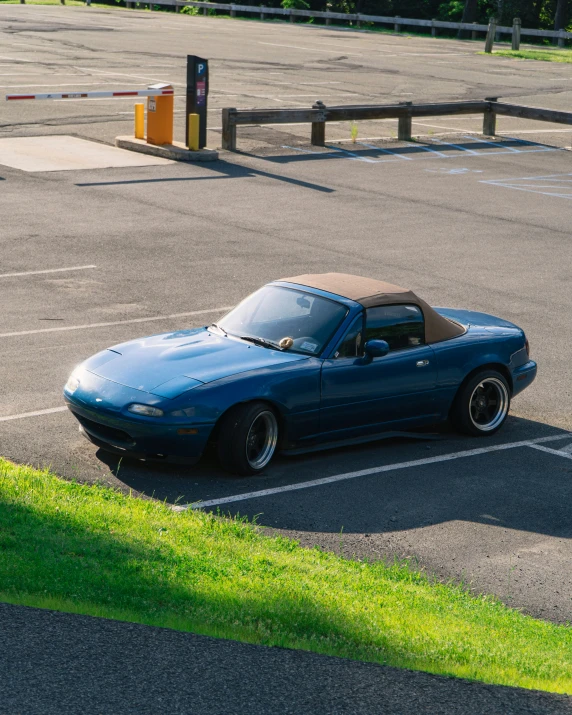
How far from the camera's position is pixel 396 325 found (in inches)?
412

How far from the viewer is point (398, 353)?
34.1 feet

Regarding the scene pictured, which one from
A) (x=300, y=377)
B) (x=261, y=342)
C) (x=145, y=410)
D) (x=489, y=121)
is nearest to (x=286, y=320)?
(x=261, y=342)

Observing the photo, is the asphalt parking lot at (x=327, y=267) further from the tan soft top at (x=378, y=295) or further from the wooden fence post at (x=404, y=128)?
the tan soft top at (x=378, y=295)

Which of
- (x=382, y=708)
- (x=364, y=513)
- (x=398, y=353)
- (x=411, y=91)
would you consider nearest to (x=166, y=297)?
(x=398, y=353)

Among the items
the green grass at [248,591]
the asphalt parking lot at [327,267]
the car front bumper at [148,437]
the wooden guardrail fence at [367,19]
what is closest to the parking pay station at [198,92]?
the asphalt parking lot at [327,267]

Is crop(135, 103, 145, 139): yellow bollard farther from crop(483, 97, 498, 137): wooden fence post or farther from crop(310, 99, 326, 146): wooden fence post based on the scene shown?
crop(483, 97, 498, 137): wooden fence post

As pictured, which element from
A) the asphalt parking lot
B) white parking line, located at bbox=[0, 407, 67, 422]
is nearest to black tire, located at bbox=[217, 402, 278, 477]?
the asphalt parking lot

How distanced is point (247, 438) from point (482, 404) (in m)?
2.83

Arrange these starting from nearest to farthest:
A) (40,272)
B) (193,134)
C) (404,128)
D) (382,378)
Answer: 1. (382,378)
2. (40,272)
3. (193,134)
4. (404,128)

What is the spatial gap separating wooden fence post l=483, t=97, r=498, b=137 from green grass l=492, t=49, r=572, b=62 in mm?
26760

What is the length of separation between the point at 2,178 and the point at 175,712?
1864 centimetres

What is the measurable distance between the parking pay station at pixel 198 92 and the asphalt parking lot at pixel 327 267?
1117 mm

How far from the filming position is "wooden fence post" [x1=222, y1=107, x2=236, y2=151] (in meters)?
26.6

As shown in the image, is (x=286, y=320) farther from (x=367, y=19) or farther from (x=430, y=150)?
(x=367, y=19)
